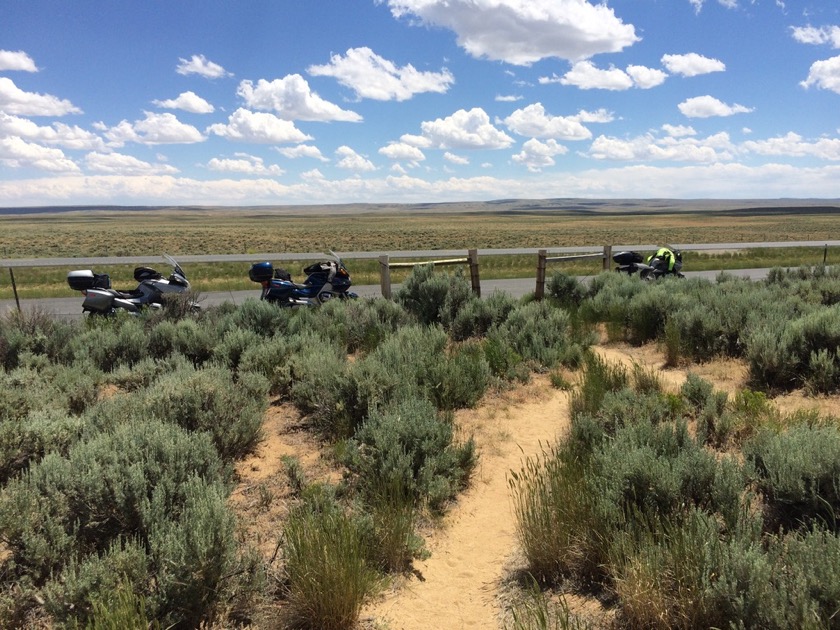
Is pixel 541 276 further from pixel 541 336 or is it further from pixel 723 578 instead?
pixel 723 578

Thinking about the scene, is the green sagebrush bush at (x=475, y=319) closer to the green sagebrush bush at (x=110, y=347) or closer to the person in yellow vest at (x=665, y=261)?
the green sagebrush bush at (x=110, y=347)

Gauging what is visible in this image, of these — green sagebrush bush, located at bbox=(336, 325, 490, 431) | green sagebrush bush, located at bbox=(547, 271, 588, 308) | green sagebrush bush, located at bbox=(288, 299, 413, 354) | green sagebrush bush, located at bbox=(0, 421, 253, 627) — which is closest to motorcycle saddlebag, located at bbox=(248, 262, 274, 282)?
green sagebrush bush, located at bbox=(288, 299, 413, 354)

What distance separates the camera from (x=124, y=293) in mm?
10336

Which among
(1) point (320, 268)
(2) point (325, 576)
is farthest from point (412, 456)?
(1) point (320, 268)

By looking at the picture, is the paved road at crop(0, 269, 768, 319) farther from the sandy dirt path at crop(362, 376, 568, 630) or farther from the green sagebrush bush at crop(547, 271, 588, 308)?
the sandy dirt path at crop(362, 376, 568, 630)

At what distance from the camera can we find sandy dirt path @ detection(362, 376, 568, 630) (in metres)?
3.18

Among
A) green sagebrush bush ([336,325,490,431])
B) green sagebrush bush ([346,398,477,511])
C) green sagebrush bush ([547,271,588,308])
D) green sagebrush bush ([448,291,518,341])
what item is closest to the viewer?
green sagebrush bush ([346,398,477,511])

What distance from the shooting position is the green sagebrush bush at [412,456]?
4.27 m

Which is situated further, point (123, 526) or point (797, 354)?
point (797, 354)

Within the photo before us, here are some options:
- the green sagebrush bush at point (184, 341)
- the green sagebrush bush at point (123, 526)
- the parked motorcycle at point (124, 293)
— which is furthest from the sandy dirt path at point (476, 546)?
the parked motorcycle at point (124, 293)

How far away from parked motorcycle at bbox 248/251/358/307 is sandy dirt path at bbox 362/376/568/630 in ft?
18.0

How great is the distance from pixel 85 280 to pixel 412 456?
8092 mm

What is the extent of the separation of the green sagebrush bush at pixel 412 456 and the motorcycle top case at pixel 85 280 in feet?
23.8

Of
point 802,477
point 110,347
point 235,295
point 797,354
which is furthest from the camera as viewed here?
point 235,295
